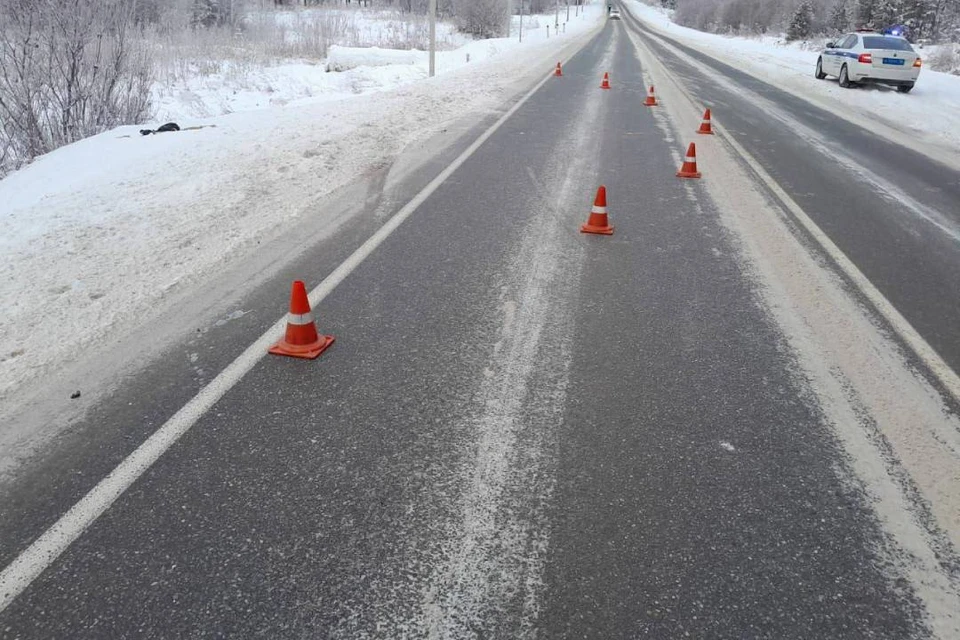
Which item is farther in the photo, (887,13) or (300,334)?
(887,13)

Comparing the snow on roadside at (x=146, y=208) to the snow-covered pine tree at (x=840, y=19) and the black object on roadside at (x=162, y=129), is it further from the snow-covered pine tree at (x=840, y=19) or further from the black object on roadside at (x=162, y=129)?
the snow-covered pine tree at (x=840, y=19)

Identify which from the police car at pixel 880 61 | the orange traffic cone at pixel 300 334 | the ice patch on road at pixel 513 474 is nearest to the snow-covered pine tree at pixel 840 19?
the police car at pixel 880 61

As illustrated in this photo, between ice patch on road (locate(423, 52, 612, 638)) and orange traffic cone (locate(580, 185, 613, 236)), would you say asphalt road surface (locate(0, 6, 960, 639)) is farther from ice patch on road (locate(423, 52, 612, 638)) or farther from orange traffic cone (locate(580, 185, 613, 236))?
orange traffic cone (locate(580, 185, 613, 236))

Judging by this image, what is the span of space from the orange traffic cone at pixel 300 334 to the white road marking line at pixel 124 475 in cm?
15

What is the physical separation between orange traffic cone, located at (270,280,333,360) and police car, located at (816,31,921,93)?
20.8m

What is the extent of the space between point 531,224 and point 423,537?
171 inches

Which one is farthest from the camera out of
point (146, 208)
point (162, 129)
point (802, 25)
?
point (802, 25)

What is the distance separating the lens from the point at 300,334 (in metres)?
3.99

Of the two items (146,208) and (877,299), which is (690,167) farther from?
(146,208)

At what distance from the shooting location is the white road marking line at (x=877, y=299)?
13.0ft

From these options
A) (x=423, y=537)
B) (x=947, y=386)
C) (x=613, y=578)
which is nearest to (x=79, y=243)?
(x=423, y=537)

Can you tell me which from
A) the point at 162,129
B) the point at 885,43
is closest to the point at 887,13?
Result: the point at 885,43

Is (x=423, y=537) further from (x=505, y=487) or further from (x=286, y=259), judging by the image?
(x=286, y=259)

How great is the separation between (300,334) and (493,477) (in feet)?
5.42
